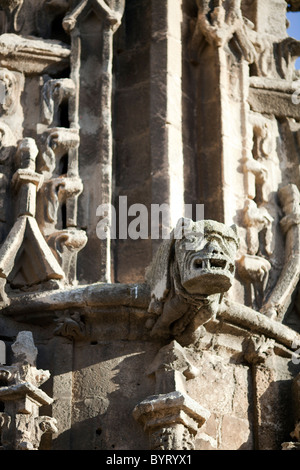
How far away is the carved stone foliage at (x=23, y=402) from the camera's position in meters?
12.1

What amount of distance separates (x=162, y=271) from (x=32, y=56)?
2767 millimetres

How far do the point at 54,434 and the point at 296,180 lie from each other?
11.3ft

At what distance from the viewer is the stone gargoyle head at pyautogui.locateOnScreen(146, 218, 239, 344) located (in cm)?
1216

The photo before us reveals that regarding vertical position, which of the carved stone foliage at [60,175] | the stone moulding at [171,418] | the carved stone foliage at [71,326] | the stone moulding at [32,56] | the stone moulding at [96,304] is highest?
the stone moulding at [32,56]

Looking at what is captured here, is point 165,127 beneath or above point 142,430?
above

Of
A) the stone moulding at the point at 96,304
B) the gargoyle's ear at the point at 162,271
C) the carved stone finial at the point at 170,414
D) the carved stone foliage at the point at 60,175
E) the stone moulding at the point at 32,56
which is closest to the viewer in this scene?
the carved stone finial at the point at 170,414

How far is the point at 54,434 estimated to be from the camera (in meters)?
12.4

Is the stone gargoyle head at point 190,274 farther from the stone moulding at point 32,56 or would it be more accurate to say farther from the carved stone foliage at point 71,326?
the stone moulding at point 32,56

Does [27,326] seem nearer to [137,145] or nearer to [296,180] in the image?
[137,145]

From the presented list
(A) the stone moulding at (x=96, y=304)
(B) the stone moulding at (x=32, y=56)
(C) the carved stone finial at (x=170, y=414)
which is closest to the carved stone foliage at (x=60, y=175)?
(B) the stone moulding at (x=32, y=56)

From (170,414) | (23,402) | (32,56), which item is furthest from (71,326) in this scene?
(32,56)
